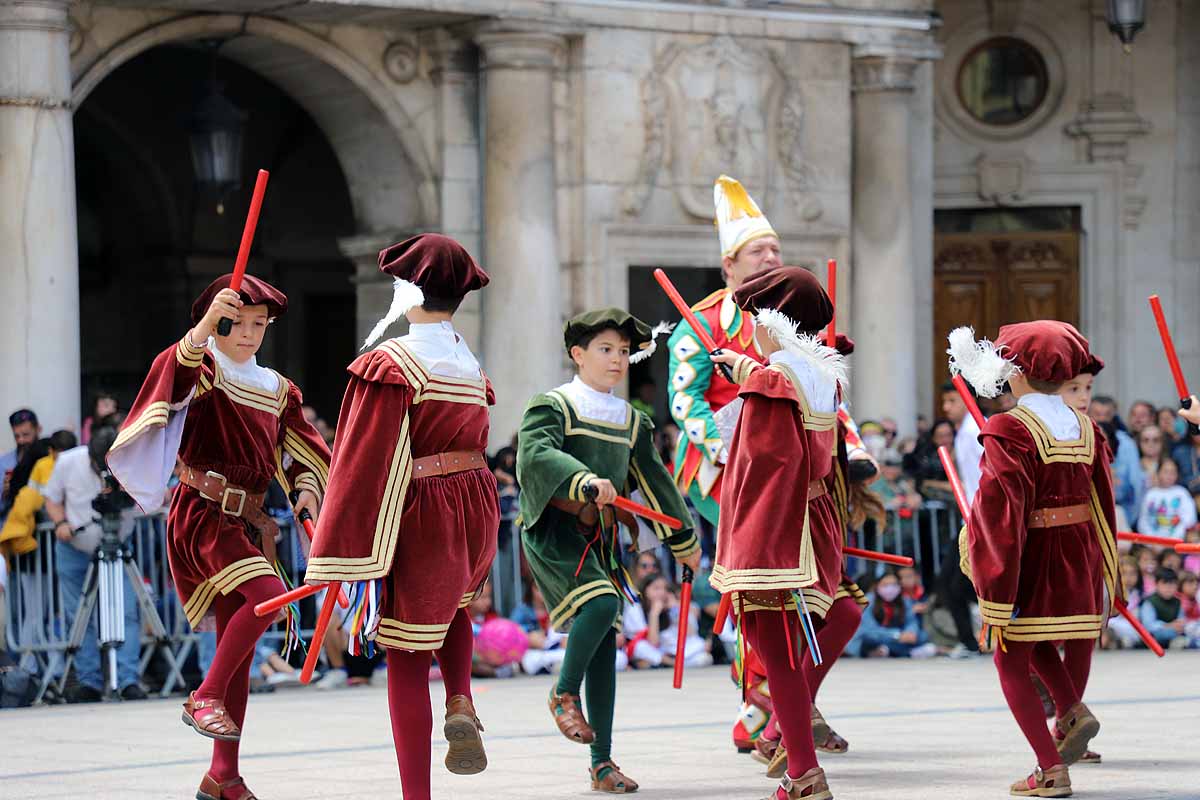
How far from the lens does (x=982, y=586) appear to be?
7352 mm

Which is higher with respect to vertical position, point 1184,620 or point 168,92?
point 168,92

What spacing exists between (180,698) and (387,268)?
546 cm

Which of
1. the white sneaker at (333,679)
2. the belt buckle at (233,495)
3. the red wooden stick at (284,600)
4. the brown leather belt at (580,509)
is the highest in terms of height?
the belt buckle at (233,495)

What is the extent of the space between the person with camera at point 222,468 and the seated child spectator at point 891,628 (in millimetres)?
6746

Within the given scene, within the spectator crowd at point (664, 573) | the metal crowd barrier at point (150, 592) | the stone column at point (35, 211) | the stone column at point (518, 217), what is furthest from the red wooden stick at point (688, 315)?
the stone column at point (518, 217)

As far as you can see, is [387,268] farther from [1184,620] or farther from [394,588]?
[1184,620]

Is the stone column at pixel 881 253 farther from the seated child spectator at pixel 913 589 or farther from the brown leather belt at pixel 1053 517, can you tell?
the brown leather belt at pixel 1053 517

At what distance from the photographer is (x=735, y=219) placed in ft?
29.7

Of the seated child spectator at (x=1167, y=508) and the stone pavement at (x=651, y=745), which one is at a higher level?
the seated child spectator at (x=1167, y=508)

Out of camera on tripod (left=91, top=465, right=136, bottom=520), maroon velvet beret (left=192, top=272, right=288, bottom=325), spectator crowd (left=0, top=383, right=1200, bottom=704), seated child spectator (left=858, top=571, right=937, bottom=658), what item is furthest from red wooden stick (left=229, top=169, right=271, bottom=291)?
seated child spectator (left=858, top=571, right=937, bottom=658)

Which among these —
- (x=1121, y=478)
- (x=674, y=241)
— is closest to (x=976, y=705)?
(x=1121, y=478)

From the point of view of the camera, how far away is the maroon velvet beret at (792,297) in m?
7.38

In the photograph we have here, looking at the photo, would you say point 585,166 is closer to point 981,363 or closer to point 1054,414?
point 981,363

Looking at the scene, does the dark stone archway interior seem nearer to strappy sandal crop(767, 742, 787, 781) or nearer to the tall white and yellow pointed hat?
the tall white and yellow pointed hat
